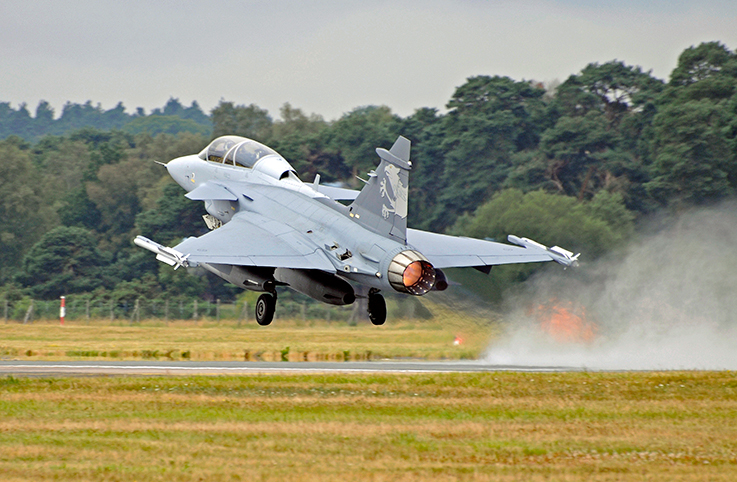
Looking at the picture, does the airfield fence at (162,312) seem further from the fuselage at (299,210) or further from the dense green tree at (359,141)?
the dense green tree at (359,141)

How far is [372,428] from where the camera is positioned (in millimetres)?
15438

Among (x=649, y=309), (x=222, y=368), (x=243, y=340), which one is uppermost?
(x=649, y=309)

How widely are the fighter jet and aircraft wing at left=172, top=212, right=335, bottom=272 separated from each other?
0.08 ft

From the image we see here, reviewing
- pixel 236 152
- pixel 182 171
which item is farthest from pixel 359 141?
pixel 236 152

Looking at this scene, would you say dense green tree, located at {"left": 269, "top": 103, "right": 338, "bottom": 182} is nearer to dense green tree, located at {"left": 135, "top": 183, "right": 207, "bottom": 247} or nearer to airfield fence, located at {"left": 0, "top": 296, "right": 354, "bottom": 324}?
dense green tree, located at {"left": 135, "top": 183, "right": 207, "bottom": 247}

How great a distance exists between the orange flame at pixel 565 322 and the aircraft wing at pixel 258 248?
846cm

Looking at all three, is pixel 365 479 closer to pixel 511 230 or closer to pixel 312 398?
pixel 312 398

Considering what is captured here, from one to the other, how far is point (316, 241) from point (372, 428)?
30.6 ft

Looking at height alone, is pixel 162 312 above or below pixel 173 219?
below

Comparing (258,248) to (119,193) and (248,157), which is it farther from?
(119,193)

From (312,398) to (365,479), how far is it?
7088 mm

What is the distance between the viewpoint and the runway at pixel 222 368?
23609mm

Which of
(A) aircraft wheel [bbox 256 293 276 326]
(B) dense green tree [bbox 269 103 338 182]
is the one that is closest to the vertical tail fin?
(A) aircraft wheel [bbox 256 293 276 326]

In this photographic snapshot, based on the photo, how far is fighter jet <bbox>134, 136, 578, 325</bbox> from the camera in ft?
74.9
